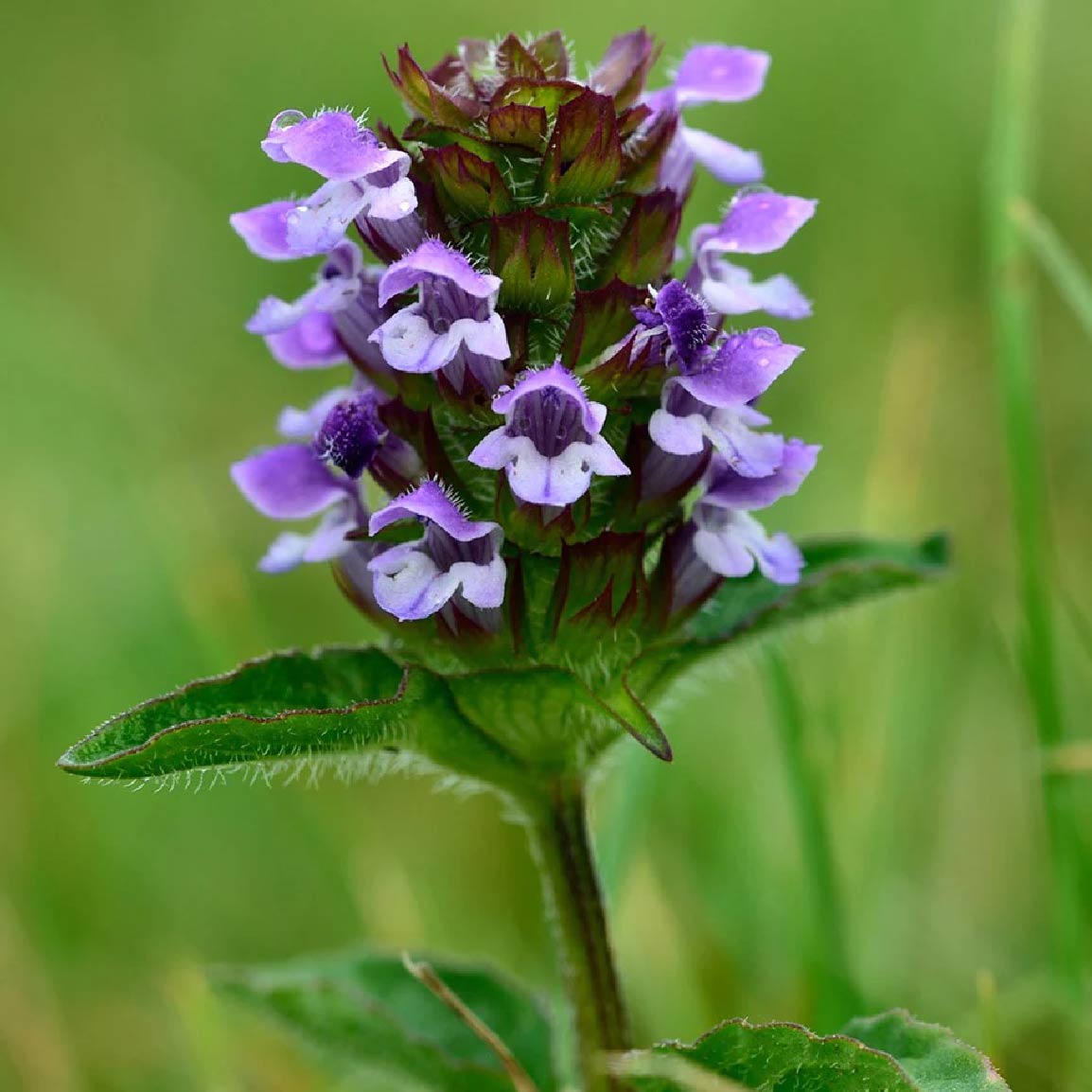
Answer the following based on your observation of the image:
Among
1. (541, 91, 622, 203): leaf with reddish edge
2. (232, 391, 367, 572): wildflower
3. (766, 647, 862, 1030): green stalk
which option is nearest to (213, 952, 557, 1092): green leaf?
(766, 647, 862, 1030): green stalk

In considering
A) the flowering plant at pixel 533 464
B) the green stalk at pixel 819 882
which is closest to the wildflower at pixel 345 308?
the flowering plant at pixel 533 464

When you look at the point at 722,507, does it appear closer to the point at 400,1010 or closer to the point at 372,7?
the point at 400,1010

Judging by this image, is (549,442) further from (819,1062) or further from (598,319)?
(819,1062)

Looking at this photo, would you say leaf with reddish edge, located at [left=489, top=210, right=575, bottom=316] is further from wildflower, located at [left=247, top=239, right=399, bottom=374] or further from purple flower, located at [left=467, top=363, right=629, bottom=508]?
wildflower, located at [left=247, top=239, right=399, bottom=374]

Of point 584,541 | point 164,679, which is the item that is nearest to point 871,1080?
point 584,541

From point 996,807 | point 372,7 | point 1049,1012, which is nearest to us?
point 1049,1012

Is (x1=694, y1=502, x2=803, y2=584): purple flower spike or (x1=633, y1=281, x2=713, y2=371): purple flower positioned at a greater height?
(x1=633, y1=281, x2=713, y2=371): purple flower
